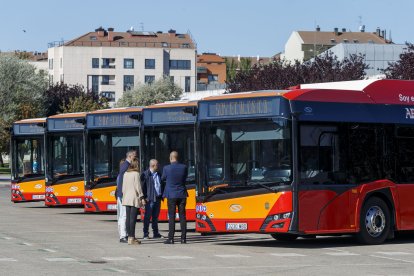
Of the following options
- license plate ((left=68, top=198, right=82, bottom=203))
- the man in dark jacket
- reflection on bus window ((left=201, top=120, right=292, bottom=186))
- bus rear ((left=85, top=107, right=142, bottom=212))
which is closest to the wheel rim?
reflection on bus window ((left=201, top=120, right=292, bottom=186))

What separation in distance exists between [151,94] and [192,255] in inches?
4052

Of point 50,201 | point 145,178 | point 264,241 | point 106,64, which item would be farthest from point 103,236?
point 106,64

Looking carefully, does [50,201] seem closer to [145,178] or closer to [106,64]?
[145,178]

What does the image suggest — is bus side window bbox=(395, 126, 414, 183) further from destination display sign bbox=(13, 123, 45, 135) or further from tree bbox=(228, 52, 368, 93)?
tree bbox=(228, 52, 368, 93)

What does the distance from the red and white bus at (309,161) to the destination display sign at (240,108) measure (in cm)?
2

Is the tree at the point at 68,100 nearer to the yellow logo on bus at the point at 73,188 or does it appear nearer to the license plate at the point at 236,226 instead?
the yellow logo on bus at the point at 73,188

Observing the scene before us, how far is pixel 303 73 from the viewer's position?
2749 inches

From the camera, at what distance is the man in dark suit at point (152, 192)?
23.0 m

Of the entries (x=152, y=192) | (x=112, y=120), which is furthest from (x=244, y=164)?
(x=112, y=120)

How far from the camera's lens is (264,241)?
73.8 ft

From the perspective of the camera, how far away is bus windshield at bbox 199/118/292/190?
2003cm

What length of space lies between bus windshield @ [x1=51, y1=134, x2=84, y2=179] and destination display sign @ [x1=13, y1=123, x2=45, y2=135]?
196 cm

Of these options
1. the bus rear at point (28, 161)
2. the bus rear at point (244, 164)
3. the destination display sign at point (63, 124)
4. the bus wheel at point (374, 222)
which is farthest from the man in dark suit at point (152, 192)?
the bus rear at point (28, 161)

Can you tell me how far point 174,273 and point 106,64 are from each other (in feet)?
454
